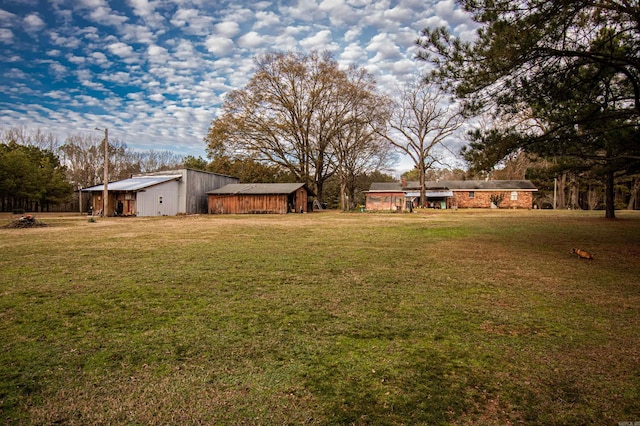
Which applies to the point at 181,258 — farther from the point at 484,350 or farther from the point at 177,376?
the point at 484,350

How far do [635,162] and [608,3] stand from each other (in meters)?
8.27

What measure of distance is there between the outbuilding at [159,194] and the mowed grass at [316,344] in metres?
23.4

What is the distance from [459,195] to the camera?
50.2 meters

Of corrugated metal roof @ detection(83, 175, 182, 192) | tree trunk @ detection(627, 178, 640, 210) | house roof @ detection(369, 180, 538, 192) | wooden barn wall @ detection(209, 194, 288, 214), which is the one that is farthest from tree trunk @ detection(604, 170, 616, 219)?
corrugated metal roof @ detection(83, 175, 182, 192)

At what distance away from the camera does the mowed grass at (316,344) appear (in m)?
2.42

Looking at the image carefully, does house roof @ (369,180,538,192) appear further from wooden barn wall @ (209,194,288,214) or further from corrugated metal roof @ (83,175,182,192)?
corrugated metal roof @ (83,175,182,192)

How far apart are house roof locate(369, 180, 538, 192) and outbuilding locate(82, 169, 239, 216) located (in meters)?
22.8

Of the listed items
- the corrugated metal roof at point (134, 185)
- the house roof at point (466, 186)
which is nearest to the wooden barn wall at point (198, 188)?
the corrugated metal roof at point (134, 185)

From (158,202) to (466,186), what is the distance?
41.1 metres

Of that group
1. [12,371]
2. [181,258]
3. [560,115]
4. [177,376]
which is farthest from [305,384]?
[560,115]

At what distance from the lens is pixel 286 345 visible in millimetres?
3400

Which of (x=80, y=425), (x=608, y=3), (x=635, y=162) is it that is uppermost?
(x=608, y=3)

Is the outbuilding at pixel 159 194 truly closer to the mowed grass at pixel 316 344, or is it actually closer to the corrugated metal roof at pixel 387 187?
the corrugated metal roof at pixel 387 187

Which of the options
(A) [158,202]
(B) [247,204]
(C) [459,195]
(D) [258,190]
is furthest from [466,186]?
(A) [158,202]
